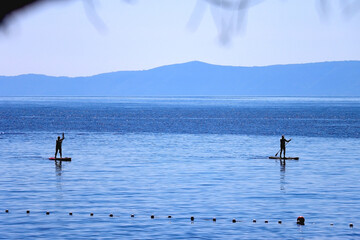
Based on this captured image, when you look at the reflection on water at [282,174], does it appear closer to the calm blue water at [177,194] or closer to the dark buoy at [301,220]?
the calm blue water at [177,194]

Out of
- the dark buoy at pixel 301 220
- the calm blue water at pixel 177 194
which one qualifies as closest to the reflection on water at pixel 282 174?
the calm blue water at pixel 177 194

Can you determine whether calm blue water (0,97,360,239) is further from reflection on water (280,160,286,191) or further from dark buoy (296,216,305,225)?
dark buoy (296,216,305,225)

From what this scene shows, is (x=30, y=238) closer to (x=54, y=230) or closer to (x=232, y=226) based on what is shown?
(x=54, y=230)

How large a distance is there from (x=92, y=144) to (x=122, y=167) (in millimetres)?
29349

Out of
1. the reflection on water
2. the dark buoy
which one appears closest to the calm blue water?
the reflection on water

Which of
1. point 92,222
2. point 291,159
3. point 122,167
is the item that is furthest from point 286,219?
point 291,159

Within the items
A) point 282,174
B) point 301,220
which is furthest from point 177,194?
point 282,174

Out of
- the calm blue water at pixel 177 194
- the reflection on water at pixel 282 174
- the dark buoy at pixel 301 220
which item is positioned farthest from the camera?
the reflection on water at pixel 282 174

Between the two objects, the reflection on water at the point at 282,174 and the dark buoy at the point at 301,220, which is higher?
the reflection on water at the point at 282,174

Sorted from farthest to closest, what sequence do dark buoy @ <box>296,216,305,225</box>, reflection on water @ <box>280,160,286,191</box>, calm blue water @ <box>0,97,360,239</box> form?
reflection on water @ <box>280,160,286,191</box>, dark buoy @ <box>296,216,305,225</box>, calm blue water @ <box>0,97,360,239</box>

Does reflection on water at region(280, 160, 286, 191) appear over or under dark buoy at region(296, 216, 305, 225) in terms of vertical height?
over

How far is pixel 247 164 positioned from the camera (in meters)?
59.8

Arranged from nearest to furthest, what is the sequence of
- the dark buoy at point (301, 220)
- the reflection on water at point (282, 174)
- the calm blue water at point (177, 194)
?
1. the calm blue water at point (177, 194)
2. the dark buoy at point (301, 220)
3. the reflection on water at point (282, 174)

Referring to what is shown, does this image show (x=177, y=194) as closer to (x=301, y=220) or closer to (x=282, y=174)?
(x=301, y=220)
